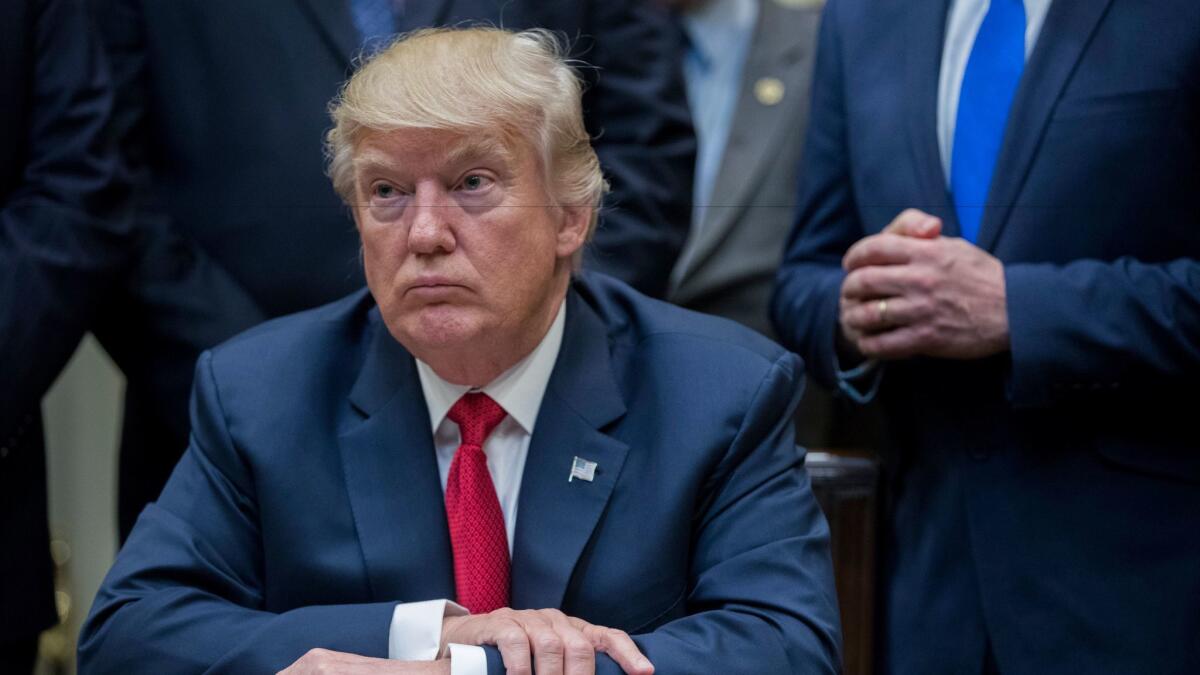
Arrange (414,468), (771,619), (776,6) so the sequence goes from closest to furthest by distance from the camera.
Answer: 1. (771,619)
2. (414,468)
3. (776,6)

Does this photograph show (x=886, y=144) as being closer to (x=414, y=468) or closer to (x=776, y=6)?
(x=414, y=468)

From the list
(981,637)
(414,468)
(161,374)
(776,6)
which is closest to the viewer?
(414,468)

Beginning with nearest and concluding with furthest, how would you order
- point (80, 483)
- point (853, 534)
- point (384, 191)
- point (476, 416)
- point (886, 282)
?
point (384, 191) < point (476, 416) < point (886, 282) < point (853, 534) < point (80, 483)

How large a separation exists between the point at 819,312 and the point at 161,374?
1058 millimetres

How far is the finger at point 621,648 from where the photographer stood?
1.76 meters

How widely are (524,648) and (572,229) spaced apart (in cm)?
60

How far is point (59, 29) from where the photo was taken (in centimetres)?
239

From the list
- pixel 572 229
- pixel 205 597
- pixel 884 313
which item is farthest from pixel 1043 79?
pixel 205 597

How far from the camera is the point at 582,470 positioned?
1989 millimetres

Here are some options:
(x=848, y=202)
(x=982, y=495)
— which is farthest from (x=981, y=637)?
(x=848, y=202)

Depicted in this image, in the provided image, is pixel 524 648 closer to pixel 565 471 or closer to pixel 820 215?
pixel 565 471

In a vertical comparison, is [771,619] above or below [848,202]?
below

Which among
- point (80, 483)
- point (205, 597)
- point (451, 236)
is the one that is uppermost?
point (451, 236)

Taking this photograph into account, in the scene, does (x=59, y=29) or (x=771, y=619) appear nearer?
(x=771, y=619)
